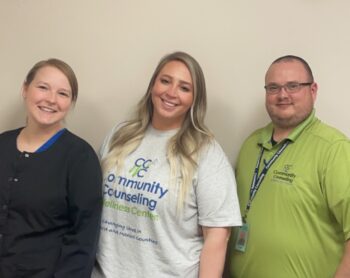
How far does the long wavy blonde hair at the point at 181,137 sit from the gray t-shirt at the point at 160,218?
0.03 m

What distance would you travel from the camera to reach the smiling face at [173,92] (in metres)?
1.66

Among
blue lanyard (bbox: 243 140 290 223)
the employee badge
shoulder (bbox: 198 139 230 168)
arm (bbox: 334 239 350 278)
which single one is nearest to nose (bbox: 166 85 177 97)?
shoulder (bbox: 198 139 230 168)

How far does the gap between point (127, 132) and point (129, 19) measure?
26.9 inches

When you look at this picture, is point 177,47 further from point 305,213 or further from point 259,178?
point 305,213

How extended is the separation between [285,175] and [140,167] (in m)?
0.61

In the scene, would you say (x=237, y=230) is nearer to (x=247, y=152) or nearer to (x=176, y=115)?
(x=247, y=152)

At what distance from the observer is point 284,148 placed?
172 cm

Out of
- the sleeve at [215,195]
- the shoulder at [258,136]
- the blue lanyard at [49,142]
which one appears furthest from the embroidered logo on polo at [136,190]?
the shoulder at [258,136]

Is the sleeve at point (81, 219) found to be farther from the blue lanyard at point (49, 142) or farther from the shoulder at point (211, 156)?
the shoulder at point (211, 156)

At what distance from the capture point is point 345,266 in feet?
4.82

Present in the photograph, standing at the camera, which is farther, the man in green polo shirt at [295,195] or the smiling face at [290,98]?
the smiling face at [290,98]

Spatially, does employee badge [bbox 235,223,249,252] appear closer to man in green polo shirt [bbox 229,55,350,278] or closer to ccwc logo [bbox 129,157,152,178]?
man in green polo shirt [bbox 229,55,350,278]

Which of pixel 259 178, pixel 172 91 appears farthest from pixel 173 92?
pixel 259 178

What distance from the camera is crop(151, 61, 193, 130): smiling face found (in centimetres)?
166
